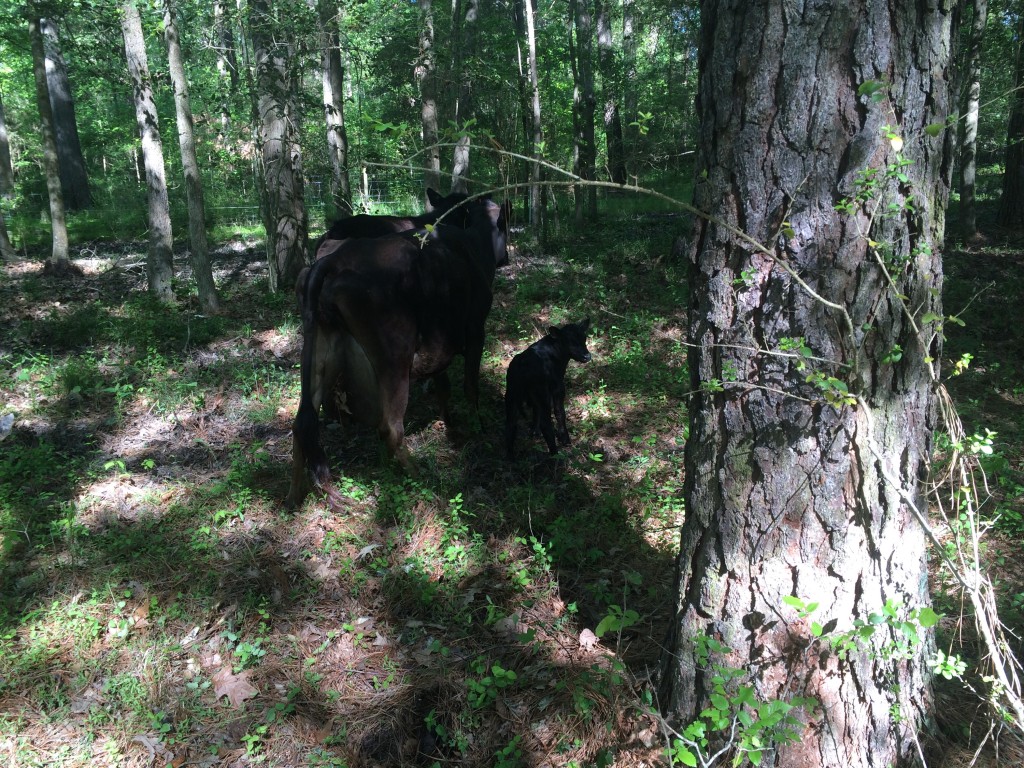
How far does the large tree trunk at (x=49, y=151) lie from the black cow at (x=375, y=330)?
310 inches

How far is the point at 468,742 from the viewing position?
119 inches

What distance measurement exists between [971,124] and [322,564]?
39.4ft

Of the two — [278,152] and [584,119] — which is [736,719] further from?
[584,119]

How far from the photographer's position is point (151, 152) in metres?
8.34

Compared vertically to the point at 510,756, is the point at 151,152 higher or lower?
higher

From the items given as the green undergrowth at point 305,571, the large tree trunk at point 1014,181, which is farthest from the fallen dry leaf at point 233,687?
the large tree trunk at point 1014,181

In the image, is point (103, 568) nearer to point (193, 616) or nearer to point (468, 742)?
point (193, 616)

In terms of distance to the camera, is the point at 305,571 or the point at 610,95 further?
the point at 610,95

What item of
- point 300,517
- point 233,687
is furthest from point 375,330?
point 233,687

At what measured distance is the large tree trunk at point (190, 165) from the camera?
7.76 metres

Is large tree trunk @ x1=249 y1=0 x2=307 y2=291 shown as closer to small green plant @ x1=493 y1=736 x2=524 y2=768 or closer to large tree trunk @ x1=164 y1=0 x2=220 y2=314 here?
large tree trunk @ x1=164 y1=0 x2=220 y2=314

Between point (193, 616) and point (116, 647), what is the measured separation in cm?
40

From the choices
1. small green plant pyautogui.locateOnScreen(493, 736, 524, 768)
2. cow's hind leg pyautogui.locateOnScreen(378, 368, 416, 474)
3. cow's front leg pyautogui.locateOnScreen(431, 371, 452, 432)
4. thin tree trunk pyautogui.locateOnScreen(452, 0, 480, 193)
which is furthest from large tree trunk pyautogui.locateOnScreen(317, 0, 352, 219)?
small green plant pyautogui.locateOnScreen(493, 736, 524, 768)

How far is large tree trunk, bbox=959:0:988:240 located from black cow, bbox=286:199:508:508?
8.70 meters
